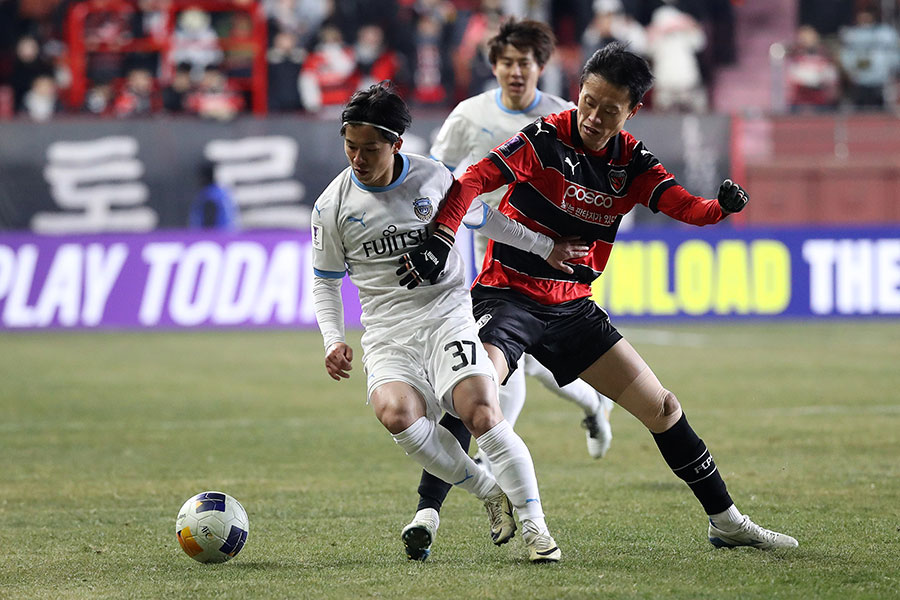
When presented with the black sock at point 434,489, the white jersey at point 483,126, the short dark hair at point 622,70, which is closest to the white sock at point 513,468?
the black sock at point 434,489

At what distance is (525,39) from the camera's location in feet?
22.8

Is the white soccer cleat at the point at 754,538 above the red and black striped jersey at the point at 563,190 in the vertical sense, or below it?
below

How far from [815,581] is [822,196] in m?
15.1

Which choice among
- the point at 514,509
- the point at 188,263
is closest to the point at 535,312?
the point at 514,509

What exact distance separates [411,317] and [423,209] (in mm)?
416

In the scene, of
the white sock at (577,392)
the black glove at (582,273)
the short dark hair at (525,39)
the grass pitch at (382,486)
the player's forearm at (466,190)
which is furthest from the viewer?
the white sock at (577,392)

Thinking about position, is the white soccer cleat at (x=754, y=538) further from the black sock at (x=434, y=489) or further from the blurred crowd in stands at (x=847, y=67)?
the blurred crowd in stands at (x=847, y=67)

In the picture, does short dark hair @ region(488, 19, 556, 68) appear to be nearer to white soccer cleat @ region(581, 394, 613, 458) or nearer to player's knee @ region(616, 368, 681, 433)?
white soccer cleat @ region(581, 394, 613, 458)

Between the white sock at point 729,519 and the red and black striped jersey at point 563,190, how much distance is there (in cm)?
103

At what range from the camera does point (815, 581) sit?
461 cm

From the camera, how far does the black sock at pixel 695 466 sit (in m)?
5.23

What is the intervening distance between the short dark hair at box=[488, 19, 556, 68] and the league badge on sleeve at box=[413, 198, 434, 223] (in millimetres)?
1982

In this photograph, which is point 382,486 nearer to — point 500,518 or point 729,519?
point 500,518

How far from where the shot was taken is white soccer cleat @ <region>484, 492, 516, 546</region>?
5066mm
